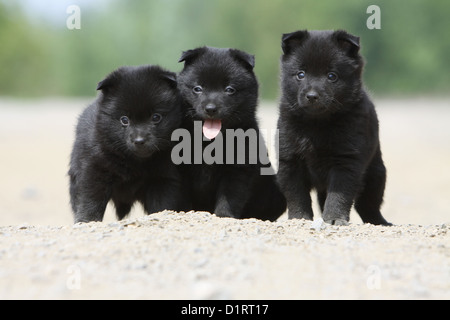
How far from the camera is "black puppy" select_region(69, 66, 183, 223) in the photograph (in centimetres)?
493

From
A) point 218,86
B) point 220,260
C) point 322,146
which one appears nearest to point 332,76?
point 322,146

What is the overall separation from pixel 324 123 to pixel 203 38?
28791 millimetres

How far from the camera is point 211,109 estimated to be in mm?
4891

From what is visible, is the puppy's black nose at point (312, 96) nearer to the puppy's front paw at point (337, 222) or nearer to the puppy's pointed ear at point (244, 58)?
the puppy's pointed ear at point (244, 58)

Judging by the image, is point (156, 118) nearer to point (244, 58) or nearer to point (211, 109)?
point (211, 109)

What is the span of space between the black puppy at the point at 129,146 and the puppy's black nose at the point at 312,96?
1.00 metres

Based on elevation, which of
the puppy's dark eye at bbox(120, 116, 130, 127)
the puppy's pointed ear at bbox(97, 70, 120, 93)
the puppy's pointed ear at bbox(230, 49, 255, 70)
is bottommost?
the puppy's dark eye at bbox(120, 116, 130, 127)

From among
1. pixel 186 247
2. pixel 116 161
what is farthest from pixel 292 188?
pixel 186 247

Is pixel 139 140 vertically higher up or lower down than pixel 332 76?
lower down

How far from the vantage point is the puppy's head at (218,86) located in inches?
198

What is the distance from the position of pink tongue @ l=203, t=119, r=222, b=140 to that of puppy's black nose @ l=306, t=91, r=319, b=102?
0.73 meters

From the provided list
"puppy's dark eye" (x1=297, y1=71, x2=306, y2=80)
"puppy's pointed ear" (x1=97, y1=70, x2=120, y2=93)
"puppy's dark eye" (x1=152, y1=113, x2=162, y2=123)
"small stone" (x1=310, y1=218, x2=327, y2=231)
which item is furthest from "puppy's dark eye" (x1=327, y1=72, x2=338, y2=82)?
"puppy's pointed ear" (x1=97, y1=70, x2=120, y2=93)

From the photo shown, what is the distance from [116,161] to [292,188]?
138cm

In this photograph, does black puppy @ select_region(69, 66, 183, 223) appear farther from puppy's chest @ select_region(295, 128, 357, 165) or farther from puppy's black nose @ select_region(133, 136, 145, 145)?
puppy's chest @ select_region(295, 128, 357, 165)
